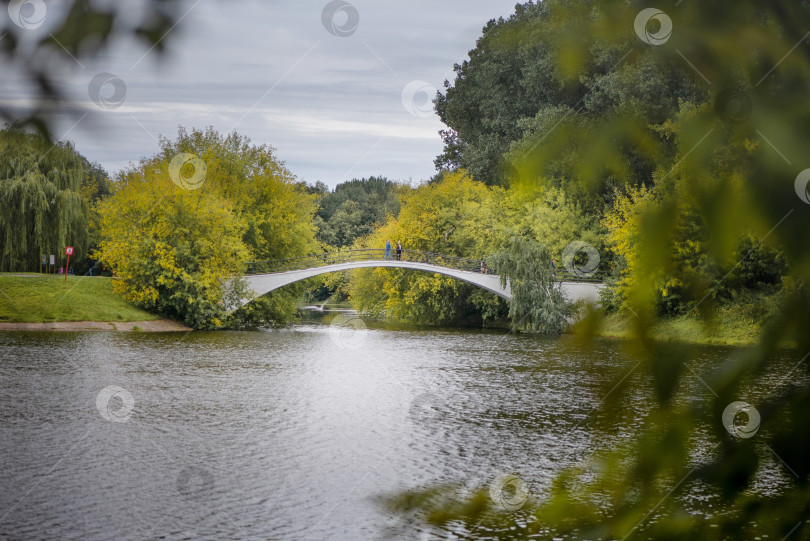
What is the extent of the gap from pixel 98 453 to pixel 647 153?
11.2 meters

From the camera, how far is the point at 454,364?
2256 cm

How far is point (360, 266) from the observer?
40.3 metres

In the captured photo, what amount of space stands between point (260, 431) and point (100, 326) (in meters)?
19.4

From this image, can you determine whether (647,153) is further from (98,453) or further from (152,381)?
(152,381)

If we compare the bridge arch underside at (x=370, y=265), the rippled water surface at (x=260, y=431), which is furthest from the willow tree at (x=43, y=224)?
the bridge arch underside at (x=370, y=265)

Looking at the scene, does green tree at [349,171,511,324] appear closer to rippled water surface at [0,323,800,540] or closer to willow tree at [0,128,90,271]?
willow tree at [0,128,90,271]

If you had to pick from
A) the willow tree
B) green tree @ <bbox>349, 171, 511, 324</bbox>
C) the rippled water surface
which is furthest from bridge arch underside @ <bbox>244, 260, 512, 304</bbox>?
the rippled water surface

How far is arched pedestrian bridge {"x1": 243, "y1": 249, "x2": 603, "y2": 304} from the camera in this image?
3659cm

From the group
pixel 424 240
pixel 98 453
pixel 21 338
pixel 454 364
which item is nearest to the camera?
pixel 98 453

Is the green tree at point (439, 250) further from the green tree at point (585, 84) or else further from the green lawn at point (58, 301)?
the green tree at point (585, 84)

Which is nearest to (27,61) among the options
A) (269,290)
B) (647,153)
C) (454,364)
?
(647,153)

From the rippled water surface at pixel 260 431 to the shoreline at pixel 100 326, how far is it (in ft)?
12.7

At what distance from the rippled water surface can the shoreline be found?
3864 millimetres

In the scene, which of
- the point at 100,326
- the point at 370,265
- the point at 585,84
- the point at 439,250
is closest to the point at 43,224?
the point at 100,326
